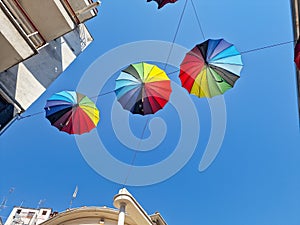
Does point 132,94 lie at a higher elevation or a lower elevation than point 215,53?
lower

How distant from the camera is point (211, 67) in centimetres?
817

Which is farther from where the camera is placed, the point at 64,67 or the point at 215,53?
the point at 64,67

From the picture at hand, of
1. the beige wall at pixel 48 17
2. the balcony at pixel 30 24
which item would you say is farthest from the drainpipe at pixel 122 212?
the beige wall at pixel 48 17

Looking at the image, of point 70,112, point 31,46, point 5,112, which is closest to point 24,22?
point 31,46

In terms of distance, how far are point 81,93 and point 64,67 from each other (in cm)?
386

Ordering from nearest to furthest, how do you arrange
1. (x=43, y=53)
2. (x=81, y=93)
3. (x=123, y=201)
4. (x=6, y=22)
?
(x=123, y=201) → (x=6, y=22) → (x=81, y=93) → (x=43, y=53)

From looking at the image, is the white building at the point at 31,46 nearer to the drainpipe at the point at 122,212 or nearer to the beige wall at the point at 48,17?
the beige wall at the point at 48,17

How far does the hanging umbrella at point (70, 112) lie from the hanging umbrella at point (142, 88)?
62.8 inches

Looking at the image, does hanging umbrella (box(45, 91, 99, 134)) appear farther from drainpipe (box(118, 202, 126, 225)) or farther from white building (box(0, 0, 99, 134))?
drainpipe (box(118, 202, 126, 225))

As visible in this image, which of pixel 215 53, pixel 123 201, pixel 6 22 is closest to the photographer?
pixel 123 201

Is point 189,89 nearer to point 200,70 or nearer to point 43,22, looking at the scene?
point 200,70

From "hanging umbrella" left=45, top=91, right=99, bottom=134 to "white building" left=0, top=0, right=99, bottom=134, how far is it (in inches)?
63.4

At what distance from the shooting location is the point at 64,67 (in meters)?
13.2

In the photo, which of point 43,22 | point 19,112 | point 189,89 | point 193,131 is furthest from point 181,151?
point 43,22
